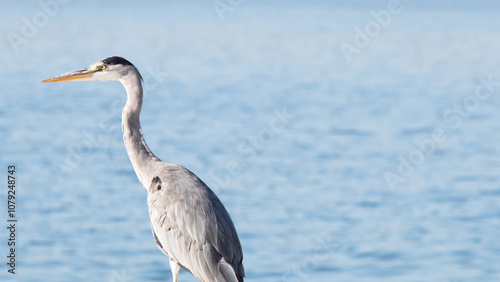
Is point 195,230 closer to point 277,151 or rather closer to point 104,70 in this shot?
point 104,70

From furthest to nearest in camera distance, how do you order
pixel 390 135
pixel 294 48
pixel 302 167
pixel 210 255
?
pixel 294 48 < pixel 390 135 < pixel 302 167 < pixel 210 255

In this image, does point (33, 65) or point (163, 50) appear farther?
point (163, 50)

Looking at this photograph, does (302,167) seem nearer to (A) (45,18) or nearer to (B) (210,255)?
(B) (210,255)

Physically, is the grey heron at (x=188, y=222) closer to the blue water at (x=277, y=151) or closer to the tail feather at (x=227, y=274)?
the tail feather at (x=227, y=274)

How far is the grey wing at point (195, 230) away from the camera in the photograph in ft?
17.9

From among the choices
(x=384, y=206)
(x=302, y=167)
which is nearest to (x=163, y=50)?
(x=302, y=167)

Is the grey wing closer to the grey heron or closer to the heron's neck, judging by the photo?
the grey heron

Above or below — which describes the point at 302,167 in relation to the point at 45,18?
below

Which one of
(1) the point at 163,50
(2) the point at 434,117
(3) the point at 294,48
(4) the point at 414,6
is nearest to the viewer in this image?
(2) the point at 434,117

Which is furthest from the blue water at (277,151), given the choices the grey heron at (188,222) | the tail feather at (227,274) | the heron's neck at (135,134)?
the tail feather at (227,274)

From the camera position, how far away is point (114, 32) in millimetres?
34281

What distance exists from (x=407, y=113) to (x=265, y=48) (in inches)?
476

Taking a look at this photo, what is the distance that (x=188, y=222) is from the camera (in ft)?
18.2

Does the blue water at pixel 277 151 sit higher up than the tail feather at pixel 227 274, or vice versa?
the blue water at pixel 277 151
